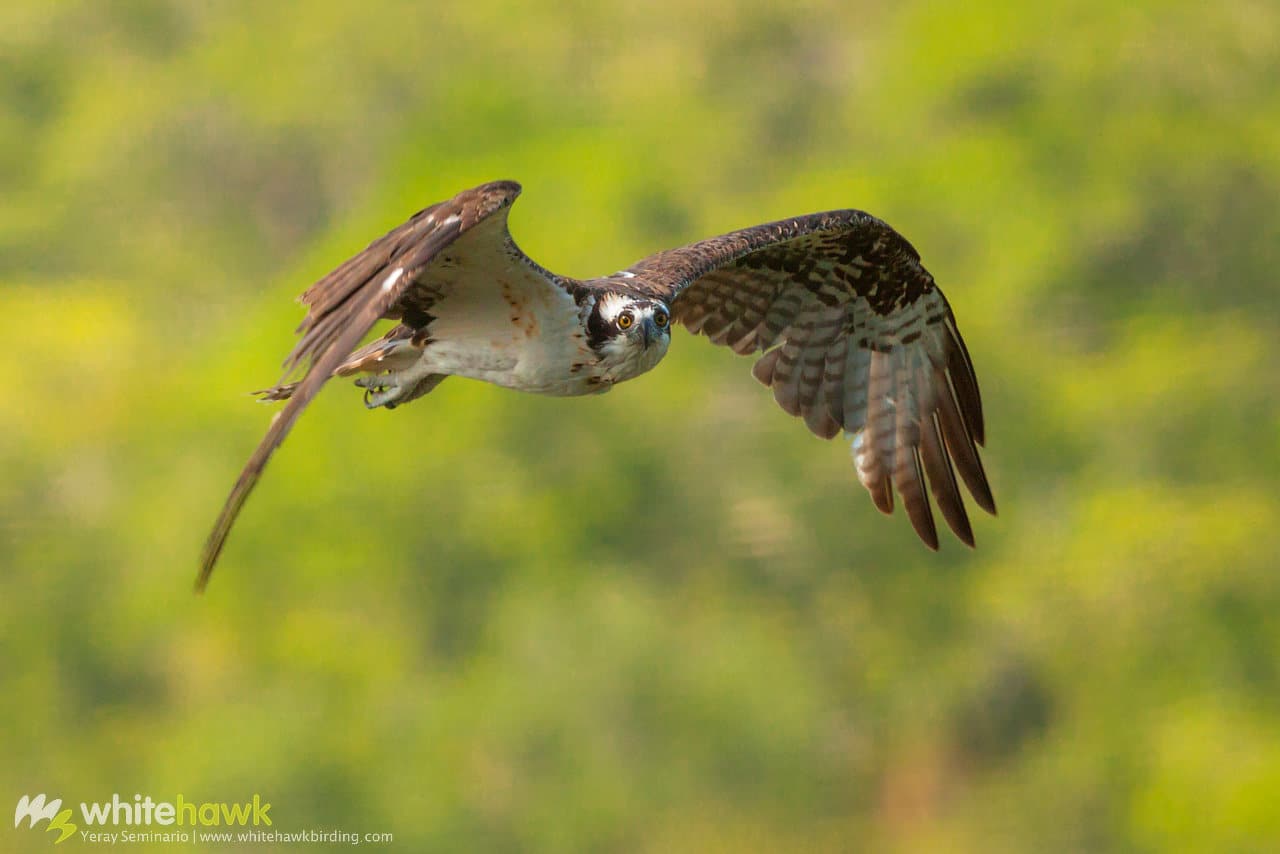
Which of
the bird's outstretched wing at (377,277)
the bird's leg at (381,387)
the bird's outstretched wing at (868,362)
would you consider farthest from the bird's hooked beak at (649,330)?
the bird's outstretched wing at (868,362)

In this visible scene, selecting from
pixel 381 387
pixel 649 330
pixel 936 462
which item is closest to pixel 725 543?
pixel 936 462

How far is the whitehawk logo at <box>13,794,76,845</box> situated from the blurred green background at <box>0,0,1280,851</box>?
3.39ft

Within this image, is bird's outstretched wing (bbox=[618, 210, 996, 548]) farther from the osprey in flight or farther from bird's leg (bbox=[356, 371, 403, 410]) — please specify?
bird's leg (bbox=[356, 371, 403, 410])

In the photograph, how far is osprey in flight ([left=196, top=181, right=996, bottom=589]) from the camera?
11.9 meters

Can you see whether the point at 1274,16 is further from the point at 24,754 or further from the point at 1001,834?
the point at 24,754

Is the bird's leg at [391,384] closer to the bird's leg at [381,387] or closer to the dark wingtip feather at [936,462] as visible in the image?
the bird's leg at [381,387]

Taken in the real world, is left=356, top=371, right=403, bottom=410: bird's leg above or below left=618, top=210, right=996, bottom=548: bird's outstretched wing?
above

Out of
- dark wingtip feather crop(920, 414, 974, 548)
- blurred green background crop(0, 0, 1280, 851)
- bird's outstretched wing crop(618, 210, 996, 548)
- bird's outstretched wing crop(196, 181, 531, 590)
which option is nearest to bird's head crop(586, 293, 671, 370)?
bird's outstretched wing crop(196, 181, 531, 590)

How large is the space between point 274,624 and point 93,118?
4016cm

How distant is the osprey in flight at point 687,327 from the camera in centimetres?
1187

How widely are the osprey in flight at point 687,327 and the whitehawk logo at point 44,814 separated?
3467 centimetres

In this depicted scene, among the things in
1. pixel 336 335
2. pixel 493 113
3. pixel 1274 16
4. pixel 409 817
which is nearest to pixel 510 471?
pixel 409 817

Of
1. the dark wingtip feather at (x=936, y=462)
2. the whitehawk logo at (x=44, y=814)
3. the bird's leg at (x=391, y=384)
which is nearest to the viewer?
the bird's leg at (x=391, y=384)

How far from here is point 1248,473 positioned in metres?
59.2
